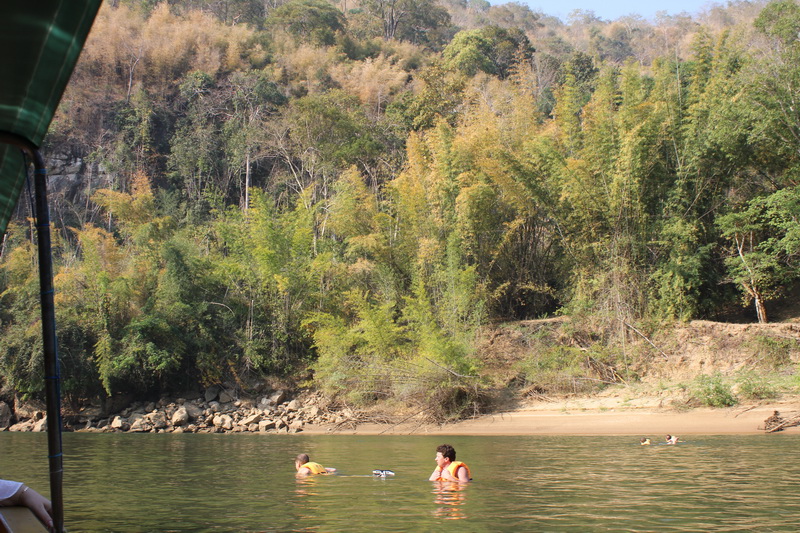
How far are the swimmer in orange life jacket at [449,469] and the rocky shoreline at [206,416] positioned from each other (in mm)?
9416

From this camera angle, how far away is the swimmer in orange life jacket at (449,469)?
29.3 ft

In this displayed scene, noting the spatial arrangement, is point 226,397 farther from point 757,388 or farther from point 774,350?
point 774,350

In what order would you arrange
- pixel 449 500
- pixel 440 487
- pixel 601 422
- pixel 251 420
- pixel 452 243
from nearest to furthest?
pixel 449 500 → pixel 440 487 → pixel 601 422 → pixel 251 420 → pixel 452 243

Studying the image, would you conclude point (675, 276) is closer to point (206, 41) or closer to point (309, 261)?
point (309, 261)

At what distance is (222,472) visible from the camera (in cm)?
1075

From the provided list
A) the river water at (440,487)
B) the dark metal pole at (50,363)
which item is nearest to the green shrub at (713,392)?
the river water at (440,487)

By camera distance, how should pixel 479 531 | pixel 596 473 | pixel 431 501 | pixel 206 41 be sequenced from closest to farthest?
pixel 479 531
pixel 431 501
pixel 596 473
pixel 206 41

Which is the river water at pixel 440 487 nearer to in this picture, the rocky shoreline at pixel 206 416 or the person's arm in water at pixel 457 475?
the person's arm in water at pixel 457 475

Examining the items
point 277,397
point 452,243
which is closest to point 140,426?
point 277,397

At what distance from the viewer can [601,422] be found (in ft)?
50.6

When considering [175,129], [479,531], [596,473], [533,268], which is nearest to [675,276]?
[533,268]

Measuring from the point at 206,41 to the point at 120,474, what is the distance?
3113cm

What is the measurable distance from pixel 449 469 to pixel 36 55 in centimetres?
761

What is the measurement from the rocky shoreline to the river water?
166 inches
